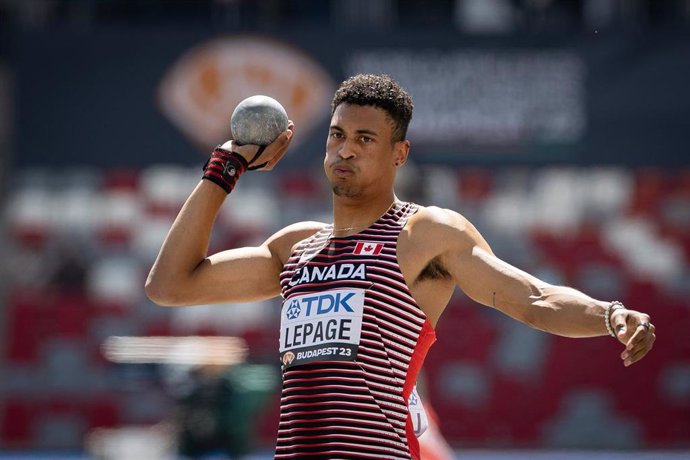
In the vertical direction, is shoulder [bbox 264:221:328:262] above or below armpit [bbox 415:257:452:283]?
above

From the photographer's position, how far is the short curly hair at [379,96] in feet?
11.3

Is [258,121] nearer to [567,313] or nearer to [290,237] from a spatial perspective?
[290,237]

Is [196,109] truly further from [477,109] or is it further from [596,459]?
[596,459]

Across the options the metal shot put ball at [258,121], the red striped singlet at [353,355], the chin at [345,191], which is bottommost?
the red striped singlet at [353,355]

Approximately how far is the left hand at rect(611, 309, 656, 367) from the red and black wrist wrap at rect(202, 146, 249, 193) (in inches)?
48.7

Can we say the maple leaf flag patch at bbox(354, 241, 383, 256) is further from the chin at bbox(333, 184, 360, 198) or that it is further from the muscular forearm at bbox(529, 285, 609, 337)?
the muscular forearm at bbox(529, 285, 609, 337)

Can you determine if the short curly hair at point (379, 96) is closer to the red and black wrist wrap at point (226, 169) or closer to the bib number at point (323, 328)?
the red and black wrist wrap at point (226, 169)

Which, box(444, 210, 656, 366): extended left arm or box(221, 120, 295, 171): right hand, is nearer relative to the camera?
box(444, 210, 656, 366): extended left arm

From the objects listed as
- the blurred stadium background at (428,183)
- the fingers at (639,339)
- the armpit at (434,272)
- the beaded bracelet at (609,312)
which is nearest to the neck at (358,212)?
the armpit at (434,272)

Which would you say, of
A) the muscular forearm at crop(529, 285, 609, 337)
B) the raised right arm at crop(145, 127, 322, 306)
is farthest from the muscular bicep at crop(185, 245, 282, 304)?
the muscular forearm at crop(529, 285, 609, 337)

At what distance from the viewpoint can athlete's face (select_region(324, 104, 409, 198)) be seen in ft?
11.2

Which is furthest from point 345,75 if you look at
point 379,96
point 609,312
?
point 609,312

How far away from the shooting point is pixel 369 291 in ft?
10.8

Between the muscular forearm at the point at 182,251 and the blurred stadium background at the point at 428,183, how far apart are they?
7.81m
